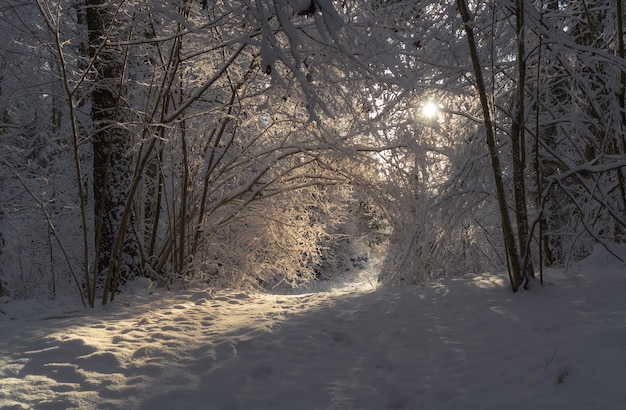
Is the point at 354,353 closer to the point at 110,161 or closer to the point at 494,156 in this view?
the point at 494,156

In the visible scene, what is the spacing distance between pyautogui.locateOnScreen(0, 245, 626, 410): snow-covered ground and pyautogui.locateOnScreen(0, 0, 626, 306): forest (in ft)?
1.96

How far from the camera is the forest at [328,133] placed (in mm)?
4723

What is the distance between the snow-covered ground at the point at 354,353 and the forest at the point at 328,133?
1.96ft

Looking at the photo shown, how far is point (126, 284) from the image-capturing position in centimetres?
613

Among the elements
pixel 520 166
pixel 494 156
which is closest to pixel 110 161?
pixel 494 156

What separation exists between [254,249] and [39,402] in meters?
5.50

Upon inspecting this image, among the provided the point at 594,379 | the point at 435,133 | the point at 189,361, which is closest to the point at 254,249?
the point at 435,133

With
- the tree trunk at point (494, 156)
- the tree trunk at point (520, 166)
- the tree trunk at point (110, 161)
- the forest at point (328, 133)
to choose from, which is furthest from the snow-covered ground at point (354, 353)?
→ the tree trunk at point (110, 161)

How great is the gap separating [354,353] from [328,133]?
401 cm

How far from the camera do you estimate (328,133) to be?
6.77m

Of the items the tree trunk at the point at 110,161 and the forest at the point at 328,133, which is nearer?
the forest at the point at 328,133

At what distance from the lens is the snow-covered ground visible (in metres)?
2.70

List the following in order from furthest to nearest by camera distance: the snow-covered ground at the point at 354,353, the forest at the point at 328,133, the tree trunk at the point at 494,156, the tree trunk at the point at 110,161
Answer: the tree trunk at the point at 110,161 → the forest at the point at 328,133 → the tree trunk at the point at 494,156 → the snow-covered ground at the point at 354,353

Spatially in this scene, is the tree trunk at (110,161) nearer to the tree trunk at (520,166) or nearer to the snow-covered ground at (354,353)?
the snow-covered ground at (354,353)
